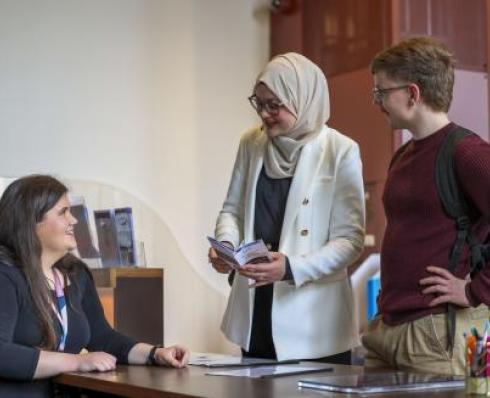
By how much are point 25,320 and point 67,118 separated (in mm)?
2708

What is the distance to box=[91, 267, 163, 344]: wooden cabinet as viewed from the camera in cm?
402

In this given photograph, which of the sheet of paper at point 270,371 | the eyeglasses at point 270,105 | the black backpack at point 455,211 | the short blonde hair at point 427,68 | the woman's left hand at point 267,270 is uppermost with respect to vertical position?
the short blonde hair at point 427,68

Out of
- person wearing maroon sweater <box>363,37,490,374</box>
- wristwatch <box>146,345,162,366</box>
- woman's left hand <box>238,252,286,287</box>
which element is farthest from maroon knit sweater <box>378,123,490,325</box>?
wristwatch <box>146,345,162,366</box>

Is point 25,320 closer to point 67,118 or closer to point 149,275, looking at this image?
point 149,275

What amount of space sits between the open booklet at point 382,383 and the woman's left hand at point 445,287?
0.20 meters

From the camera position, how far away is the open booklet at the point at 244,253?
2475mm

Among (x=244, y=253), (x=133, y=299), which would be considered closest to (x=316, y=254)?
(x=244, y=253)

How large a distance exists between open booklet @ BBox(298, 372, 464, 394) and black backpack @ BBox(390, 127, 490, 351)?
0.22 m

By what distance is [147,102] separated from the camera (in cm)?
526

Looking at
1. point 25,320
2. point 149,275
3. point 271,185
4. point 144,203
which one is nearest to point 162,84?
point 144,203

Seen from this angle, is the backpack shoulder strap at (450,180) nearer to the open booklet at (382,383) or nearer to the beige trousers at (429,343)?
the beige trousers at (429,343)

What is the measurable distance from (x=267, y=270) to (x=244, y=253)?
0.10 metres

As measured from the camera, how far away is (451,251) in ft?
7.21

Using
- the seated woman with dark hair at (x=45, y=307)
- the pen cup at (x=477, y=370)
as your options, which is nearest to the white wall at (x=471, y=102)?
the seated woman with dark hair at (x=45, y=307)
